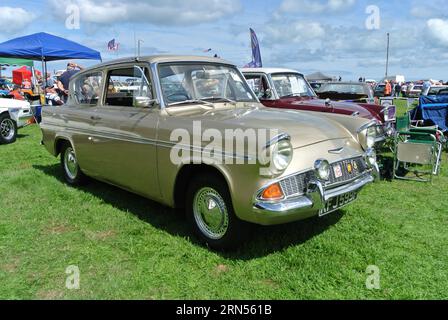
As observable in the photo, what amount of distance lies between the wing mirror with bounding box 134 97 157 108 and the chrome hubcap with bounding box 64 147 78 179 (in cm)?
219

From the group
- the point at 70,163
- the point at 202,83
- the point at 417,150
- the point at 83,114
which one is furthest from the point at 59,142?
the point at 417,150

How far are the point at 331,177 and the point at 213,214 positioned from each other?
3.63 ft

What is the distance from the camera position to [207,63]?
479 cm

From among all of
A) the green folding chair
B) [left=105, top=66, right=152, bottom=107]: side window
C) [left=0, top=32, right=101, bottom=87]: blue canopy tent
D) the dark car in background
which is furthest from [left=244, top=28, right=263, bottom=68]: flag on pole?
[left=105, top=66, right=152, bottom=107]: side window

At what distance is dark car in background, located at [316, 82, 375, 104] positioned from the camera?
424 inches

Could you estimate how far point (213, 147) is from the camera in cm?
350

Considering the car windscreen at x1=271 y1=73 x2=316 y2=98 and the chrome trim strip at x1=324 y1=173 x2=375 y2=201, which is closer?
the chrome trim strip at x1=324 y1=173 x2=375 y2=201

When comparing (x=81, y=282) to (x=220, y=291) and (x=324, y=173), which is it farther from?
(x=324, y=173)

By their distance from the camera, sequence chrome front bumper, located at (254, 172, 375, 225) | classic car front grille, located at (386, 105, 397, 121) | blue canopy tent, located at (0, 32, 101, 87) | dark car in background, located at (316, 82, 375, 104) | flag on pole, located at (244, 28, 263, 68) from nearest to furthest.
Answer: chrome front bumper, located at (254, 172, 375, 225) → classic car front grille, located at (386, 105, 397, 121) → dark car in background, located at (316, 82, 375, 104) → blue canopy tent, located at (0, 32, 101, 87) → flag on pole, located at (244, 28, 263, 68)

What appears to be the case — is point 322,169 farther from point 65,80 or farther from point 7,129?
point 65,80

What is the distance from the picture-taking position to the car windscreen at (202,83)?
4.34 metres

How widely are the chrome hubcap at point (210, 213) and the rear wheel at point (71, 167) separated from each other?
2677 millimetres

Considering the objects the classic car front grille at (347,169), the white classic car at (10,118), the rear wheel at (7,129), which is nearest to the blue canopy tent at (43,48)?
the white classic car at (10,118)

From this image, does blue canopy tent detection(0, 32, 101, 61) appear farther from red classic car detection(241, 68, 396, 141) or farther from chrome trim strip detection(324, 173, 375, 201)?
chrome trim strip detection(324, 173, 375, 201)
